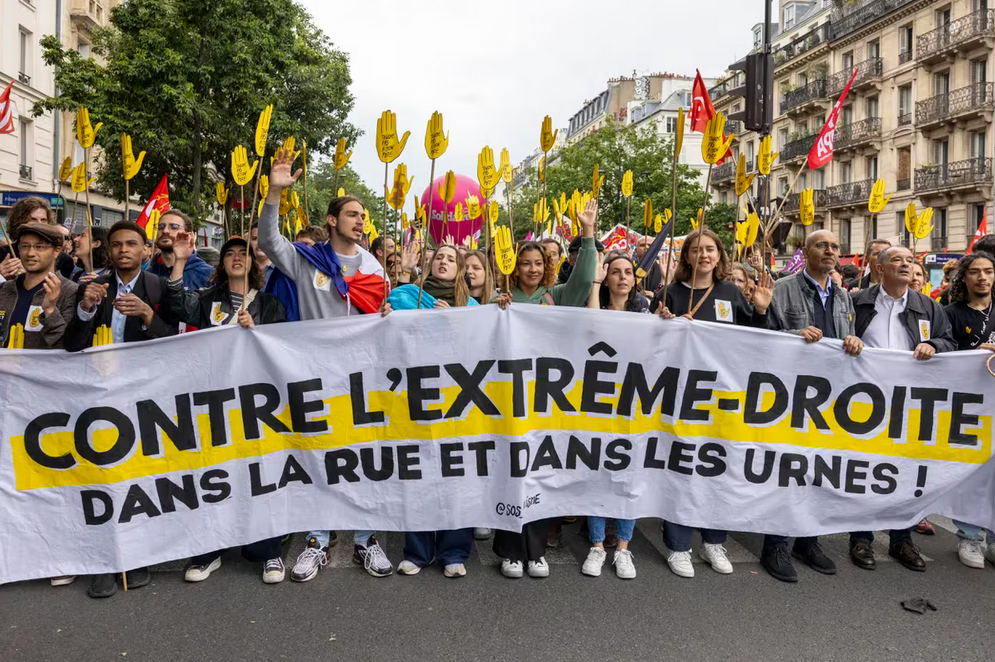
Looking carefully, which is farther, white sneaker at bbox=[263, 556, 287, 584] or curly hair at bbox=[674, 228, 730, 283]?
curly hair at bbox=[674, 228, 730, 283]

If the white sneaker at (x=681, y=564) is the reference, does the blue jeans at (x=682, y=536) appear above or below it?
above

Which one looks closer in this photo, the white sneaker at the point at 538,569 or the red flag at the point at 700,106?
the white sneaker at the point at 538,569

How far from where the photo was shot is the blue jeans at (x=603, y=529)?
4.52m

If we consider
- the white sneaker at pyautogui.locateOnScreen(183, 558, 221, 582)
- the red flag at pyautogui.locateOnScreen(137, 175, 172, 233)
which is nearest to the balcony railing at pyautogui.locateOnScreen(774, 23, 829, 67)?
the red flag at pyautogui.locateOnScreen(137, 175, 172, 233)

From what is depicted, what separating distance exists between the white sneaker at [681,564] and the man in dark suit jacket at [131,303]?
2.93 meters

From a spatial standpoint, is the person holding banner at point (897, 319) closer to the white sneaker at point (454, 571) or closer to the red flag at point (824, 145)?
the white sneaker at point (454, 571)

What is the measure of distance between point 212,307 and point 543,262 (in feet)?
6.21

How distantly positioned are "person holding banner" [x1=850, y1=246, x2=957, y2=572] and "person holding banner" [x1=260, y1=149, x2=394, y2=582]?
2757 mm

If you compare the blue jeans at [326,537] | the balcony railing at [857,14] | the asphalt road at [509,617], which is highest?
the balcony railing at [857,14]

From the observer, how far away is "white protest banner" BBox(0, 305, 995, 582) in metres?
4.08

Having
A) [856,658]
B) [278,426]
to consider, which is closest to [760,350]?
[856,658]

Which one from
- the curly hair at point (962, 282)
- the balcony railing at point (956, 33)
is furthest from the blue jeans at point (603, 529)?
the balcony railing at point (956, 33)

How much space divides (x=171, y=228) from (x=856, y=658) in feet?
14.8

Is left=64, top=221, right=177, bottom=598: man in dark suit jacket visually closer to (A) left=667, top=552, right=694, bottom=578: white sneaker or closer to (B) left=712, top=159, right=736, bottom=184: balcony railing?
(A) left=667, top=552, right=694, bottom=578: white sneaker
